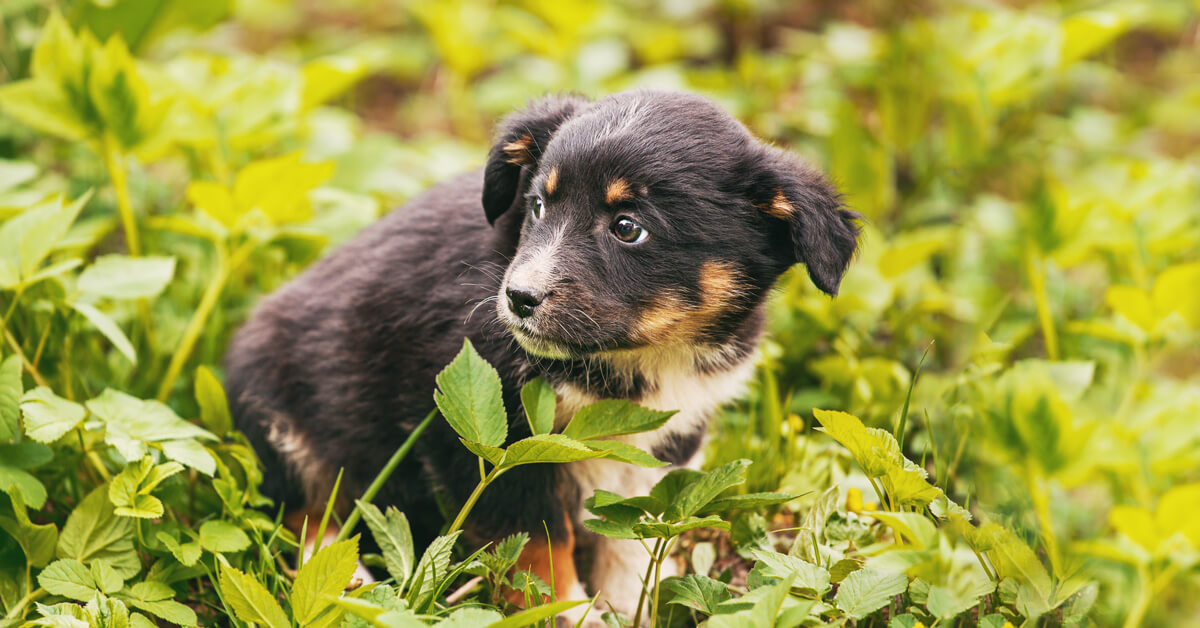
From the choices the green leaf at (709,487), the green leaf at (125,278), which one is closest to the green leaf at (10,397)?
the green leaf at (125,278)

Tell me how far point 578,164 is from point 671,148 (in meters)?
0.29

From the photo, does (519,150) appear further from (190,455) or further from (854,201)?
(854,201)

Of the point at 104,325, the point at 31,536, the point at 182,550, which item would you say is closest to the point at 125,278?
the point at 104,325

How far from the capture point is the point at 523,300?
2.90 metres

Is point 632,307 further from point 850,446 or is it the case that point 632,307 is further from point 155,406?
point 155,406

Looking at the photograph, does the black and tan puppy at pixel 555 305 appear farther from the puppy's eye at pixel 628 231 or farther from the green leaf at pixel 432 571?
the green leaf at pixel 432 571

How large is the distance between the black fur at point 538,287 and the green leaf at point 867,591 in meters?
0.86

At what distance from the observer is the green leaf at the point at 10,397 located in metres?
2.96

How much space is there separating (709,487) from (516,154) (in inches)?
54.6

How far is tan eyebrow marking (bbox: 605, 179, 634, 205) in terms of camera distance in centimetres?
303

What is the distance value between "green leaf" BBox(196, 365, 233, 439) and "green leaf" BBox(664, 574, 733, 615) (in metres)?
1.69

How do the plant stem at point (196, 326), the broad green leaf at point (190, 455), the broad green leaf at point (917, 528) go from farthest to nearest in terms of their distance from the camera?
the plant stem at point (196, 326) < the broad green leaf at point (190, 455) < the broad green leaf at point (917, 528)

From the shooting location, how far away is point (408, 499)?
3.54 m

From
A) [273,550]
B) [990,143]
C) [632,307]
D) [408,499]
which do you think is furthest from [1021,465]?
[990,143]
